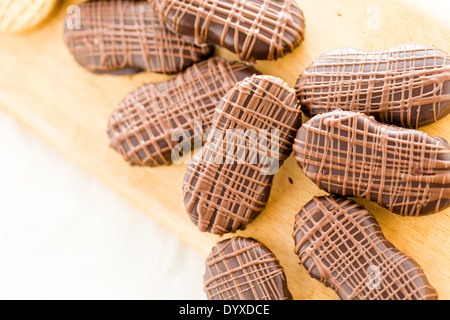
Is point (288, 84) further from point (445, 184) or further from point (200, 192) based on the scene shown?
point (445, 184)

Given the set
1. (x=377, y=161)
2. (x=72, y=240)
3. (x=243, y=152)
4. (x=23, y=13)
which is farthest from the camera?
(x=72, y=240)

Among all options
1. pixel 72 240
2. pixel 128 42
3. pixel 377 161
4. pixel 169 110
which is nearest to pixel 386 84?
pixel 377 161

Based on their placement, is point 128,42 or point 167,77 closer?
point 128,42

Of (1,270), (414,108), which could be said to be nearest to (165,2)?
(414,108)

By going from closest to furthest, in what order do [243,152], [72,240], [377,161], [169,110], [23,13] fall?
[377,161] → [243,152] → [169,110] → [23,13] → [72,240]

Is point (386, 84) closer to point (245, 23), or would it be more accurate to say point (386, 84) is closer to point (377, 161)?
point (377, 161)

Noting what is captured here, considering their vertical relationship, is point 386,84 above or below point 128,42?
above

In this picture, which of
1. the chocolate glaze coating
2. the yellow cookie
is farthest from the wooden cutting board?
the chocolate glaze coating

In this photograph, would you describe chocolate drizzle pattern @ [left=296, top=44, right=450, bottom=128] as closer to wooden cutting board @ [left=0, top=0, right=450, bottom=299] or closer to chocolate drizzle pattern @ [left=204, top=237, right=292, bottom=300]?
wooden cutting board @ [left=0, top=0, right=450, bottom=299]
